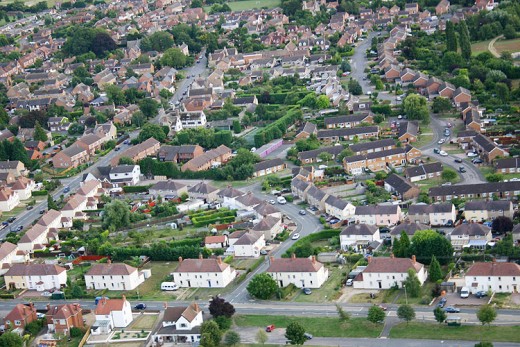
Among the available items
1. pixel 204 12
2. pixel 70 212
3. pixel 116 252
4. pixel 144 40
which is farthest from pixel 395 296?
pixel 204 12

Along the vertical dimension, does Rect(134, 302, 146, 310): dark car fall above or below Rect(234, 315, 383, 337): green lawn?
below

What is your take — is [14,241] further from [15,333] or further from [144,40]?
[144,40]

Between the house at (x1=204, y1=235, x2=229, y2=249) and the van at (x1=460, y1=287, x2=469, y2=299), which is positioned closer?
the van at (x1=460, y1=287, x2=469, y2=299)

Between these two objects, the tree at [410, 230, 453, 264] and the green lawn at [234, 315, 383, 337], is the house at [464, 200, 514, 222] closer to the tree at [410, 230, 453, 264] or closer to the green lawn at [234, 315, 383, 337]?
the tree at [410, 230, 453, 264]

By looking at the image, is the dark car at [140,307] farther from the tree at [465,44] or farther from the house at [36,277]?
the tree at [465,44]

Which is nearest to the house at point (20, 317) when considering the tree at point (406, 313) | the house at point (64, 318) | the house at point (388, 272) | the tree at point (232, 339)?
the house at point (64, 318)

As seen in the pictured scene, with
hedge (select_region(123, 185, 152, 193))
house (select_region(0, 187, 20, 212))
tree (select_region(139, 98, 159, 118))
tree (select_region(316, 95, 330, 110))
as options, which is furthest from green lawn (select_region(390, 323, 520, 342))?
tree (select_region(139, 98, 159, 118))

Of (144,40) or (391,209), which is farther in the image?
(144,40)

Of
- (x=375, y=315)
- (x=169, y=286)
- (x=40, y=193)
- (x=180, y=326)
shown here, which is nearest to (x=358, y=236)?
(x=375, y=315)
